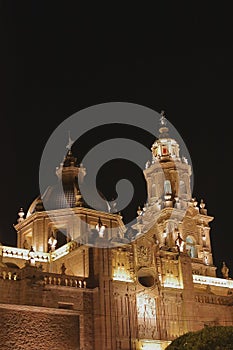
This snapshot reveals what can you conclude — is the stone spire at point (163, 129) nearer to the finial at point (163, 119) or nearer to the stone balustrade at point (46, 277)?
the finial at point (163, 119)

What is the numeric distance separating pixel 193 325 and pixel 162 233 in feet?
66.9

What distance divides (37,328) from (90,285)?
500cm

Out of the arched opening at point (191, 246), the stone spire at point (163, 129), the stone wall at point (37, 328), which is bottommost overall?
the stone wall at point (37, 328)

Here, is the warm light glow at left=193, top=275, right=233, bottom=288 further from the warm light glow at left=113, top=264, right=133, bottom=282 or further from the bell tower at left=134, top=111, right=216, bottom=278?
the warm light glow at left=113, top=264, right=133, bottom=282

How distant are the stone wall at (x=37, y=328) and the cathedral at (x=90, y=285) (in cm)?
6

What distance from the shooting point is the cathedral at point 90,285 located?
1281 inches

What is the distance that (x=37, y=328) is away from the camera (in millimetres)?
32000

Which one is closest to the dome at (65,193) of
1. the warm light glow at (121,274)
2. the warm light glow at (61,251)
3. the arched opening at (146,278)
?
the warm light glow at (61,251)

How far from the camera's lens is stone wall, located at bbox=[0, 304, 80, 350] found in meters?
31.0

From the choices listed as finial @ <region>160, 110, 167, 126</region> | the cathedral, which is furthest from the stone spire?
the cathedral

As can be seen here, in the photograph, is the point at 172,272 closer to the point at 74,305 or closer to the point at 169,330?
the point at 169,330

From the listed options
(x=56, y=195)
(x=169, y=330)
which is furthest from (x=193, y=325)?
(x=56, y=195)

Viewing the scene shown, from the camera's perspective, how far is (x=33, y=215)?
4941 centimetres

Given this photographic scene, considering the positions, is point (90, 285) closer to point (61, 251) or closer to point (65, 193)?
point (61, 251)
